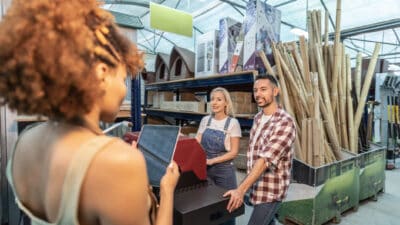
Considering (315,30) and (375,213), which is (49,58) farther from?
(375,213)

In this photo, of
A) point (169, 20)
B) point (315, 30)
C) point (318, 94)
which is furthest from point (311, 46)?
point (169, 20)

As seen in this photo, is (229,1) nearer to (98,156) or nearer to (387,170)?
(387,170)

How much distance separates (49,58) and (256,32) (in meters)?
2.41

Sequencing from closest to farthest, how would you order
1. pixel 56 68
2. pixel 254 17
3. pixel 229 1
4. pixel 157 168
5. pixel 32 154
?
pixel 56 68, pixel 32 154, pixel 157 168, pixel 254 17, pixel 229 1

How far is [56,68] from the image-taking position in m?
0.49

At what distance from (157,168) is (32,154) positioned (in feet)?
1.65

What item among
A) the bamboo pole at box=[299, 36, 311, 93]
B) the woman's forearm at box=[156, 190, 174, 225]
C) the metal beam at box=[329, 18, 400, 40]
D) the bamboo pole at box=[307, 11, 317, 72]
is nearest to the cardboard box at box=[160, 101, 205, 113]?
the bamboo pole at box=[299, 36, 311, 93]

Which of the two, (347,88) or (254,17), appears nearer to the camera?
(254,17)

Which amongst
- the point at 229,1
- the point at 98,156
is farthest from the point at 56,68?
the point at 229,1

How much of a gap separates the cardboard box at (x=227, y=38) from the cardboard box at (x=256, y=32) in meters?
0.24

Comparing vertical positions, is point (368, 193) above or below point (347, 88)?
below

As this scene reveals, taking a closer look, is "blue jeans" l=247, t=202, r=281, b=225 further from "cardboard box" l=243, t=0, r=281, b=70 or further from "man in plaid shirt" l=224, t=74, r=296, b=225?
"cardboard box" l=243, t=0, r=281, b=70

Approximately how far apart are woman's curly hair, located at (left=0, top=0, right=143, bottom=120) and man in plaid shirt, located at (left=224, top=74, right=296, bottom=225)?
119cm

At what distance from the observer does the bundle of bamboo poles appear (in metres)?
2.75
